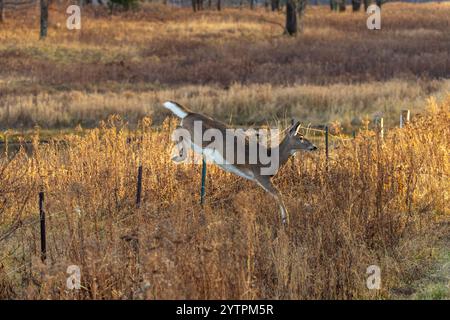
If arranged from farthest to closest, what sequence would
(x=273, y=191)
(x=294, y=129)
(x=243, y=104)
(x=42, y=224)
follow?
(x=243, y=104)
(x=294, y=129)
(x=273, y=191)
(x=42, y=224)

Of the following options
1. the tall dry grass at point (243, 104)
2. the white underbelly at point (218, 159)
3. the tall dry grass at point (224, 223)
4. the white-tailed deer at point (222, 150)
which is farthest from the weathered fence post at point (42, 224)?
the tall dry grass at point (243, 104)

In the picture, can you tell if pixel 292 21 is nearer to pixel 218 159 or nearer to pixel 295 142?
pixel 295 142

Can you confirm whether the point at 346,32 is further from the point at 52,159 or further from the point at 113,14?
the point at 52,159

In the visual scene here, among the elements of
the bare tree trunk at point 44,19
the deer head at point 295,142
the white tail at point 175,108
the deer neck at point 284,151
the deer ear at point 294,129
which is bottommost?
the deer neck at point 284,151

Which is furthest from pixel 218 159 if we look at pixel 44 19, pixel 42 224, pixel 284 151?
pixel 44 19

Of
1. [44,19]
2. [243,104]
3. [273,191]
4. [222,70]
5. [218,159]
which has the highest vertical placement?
[44,19]

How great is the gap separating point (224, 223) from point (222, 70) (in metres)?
18.0

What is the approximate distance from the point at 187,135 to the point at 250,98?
41.1 feet

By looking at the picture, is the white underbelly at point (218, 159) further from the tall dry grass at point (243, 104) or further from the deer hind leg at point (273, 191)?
the tall dry grass at point (243, 104)

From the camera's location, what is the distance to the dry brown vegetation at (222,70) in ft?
64.2

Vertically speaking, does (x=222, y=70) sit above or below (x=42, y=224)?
Answer: above

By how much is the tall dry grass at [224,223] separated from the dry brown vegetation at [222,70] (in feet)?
24.7

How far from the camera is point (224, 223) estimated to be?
7945mm
